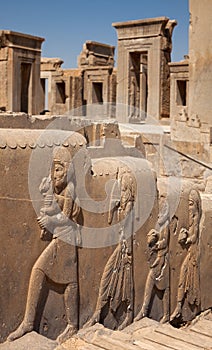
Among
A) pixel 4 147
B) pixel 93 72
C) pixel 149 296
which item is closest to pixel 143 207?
pixel 149 296

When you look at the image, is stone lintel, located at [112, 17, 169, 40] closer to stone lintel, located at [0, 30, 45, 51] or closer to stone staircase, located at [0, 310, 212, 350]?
stone lintel, located at [0, 30, 45, 51]

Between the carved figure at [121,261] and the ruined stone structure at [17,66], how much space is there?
12.1 metres

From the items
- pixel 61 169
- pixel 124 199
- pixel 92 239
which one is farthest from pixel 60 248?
pixel 124 199

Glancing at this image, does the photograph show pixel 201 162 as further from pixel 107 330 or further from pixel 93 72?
pixel 93 72

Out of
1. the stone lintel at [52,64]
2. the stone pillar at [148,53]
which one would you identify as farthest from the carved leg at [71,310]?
the stone lintel at [52,64]

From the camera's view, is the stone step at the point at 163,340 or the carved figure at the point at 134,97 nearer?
the stone step at the point at 163,340

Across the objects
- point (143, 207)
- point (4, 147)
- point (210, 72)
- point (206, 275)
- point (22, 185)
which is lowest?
point (206, 275)

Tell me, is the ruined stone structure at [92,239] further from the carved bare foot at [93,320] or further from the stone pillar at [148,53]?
the stone pillar at [148,53]

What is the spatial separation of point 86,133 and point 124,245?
1.25 meters

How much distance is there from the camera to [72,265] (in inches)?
162

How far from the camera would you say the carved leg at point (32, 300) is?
3.74m

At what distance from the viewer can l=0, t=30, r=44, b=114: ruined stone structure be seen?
654 inches

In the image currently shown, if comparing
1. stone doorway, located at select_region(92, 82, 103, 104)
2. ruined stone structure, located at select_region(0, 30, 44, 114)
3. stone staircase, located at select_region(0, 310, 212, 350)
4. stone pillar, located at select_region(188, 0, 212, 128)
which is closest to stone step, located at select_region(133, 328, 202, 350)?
stone staircase, located at select_region(0, 310, 212, 350)

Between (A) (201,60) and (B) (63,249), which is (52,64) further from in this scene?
(B) (63,249)
